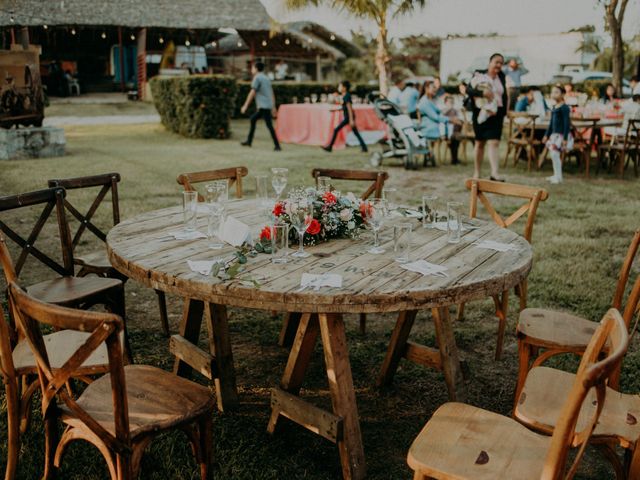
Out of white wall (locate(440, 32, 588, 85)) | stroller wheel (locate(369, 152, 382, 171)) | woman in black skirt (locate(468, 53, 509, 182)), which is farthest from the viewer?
white wall (locate(440, 32, 588, 85))

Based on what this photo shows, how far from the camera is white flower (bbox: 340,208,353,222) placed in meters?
2.90

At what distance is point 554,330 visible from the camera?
9.45ft

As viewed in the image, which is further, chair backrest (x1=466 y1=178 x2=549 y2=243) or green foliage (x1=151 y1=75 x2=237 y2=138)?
green foliage (x1=151 y1=75 x2=237 y2=138)

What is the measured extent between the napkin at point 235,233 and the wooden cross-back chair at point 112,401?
2.26 feet

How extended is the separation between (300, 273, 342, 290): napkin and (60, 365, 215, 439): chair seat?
21.5 inches

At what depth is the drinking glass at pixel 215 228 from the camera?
2836mm

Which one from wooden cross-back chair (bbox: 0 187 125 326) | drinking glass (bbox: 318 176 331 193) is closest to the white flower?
drinking glass (bbox: 318 176 331 193)

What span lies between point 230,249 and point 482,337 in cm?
200

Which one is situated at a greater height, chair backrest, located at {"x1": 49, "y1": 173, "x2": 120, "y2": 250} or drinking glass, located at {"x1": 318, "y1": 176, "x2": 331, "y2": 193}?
drinking glass, located at {"x1": 318, "y1": 176, "x2": 331, "y2": 193}

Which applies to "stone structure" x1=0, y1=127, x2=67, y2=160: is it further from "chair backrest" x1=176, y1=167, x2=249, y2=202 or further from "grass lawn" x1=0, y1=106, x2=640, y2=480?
"chair backrest" x1=176, y1=167, x2=249, y2=202

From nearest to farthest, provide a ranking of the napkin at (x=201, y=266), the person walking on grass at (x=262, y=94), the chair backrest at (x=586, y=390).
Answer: the chair backrest at (x=586, y=390) < the napkin at (x=201, y=266) < the person walking on grass at (x=262, y=94)

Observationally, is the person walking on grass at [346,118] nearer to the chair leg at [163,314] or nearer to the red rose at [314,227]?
the chair leg at [163,314]

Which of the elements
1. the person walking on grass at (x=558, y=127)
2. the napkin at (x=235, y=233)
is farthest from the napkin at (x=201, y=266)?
the person walking on grass at (x=558, y=127)

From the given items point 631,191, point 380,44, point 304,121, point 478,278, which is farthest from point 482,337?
point 380,44
